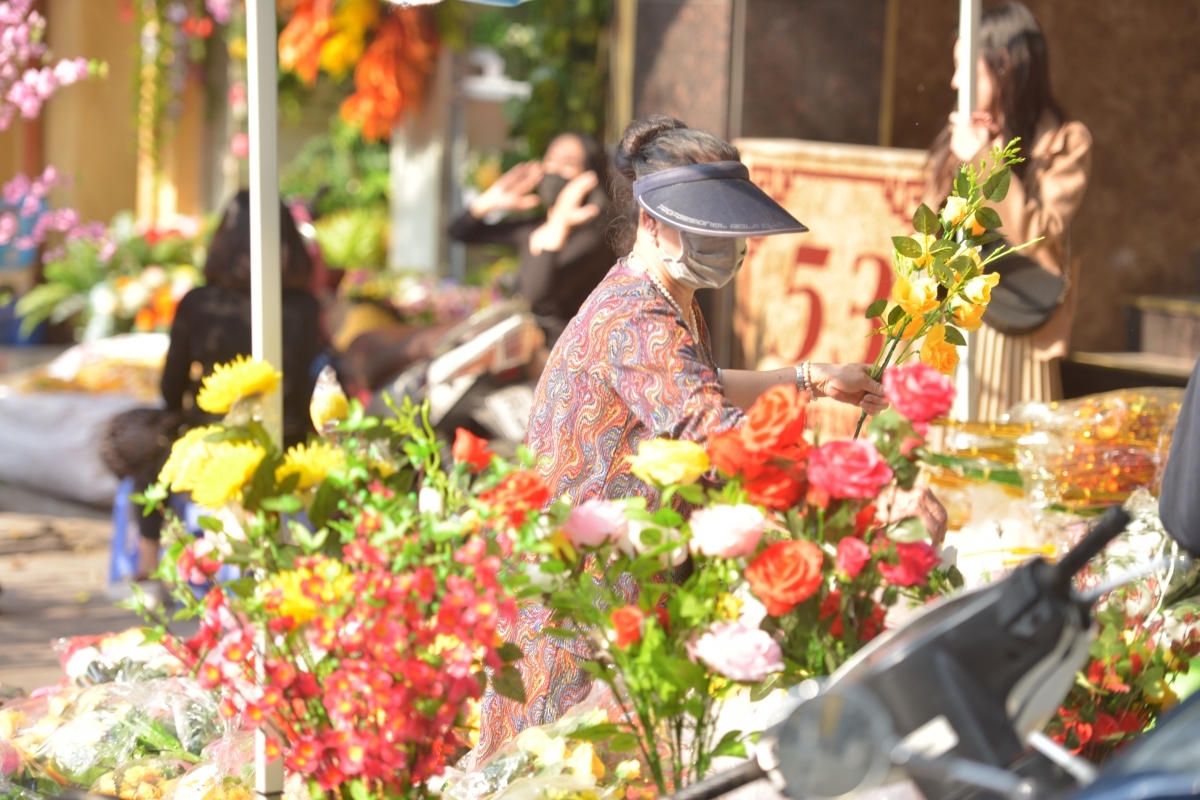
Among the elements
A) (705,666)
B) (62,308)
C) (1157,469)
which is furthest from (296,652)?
(62,308)

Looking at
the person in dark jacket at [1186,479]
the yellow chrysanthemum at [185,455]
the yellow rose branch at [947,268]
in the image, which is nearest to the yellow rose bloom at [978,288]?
the yellow rose branch at [947,268]

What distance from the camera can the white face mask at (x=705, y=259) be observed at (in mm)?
1945

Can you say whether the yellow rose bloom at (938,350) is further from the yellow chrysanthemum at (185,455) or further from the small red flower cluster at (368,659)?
the yellow chrysanthemum at (185,455)

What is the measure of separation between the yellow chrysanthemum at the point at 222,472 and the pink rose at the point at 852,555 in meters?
0.69

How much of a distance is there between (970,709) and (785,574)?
0.84 feet

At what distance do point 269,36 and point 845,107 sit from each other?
3.27m

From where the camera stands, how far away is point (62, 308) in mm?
8336

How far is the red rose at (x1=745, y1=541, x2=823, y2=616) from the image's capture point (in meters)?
1.41

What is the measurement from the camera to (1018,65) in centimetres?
335

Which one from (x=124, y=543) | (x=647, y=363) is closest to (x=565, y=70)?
(x=124, y=543)

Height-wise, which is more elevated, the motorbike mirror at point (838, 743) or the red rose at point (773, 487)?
the red rose at point (773, 487)

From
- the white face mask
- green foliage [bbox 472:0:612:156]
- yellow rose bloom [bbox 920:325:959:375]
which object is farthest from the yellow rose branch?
green foliage [bbox 472:0:612:156]

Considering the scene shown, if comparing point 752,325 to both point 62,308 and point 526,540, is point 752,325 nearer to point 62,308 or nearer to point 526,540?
point 526,540

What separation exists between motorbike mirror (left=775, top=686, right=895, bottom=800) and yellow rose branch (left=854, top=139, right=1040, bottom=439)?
2.21 ft
